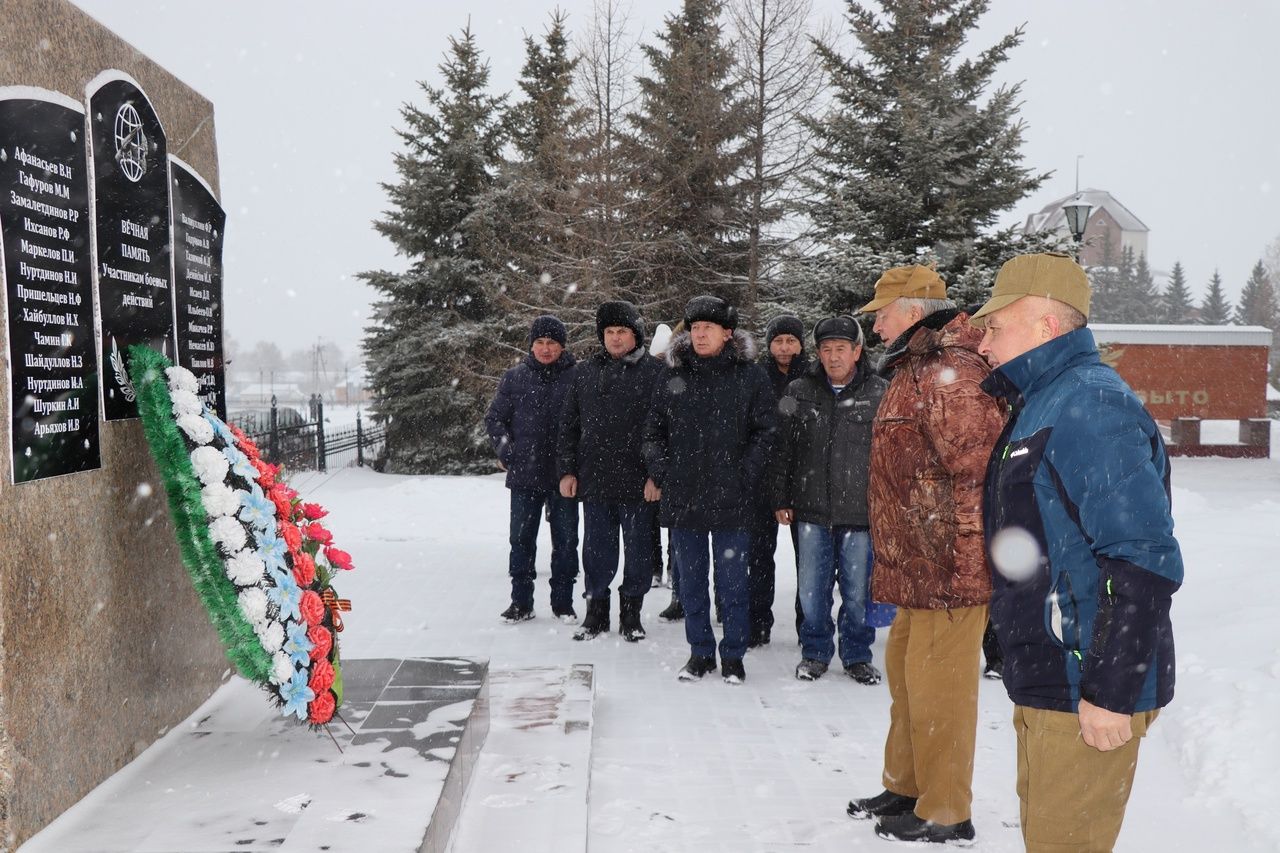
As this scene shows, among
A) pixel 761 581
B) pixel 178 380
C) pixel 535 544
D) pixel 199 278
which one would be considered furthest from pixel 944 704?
pixel 535 544

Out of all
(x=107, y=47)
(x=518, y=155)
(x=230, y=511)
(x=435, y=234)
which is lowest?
(x=230, y=511)

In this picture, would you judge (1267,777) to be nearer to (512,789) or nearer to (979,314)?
(979,314)

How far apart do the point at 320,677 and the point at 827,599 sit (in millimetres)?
3028

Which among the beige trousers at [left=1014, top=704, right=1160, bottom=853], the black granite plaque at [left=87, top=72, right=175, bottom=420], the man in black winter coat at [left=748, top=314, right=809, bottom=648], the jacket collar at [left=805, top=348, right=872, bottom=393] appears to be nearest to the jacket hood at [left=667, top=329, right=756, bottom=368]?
the jacket collar at [left=805, top=348, right=872, bottom=393]

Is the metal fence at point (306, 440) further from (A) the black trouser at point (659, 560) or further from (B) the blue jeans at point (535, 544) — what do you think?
(B) the blue jeans at point (535, 544)

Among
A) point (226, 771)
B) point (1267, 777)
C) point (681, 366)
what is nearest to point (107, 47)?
point (226, 771)

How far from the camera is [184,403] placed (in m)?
3.38

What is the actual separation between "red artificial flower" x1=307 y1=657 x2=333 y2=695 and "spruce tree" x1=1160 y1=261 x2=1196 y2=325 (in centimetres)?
6823

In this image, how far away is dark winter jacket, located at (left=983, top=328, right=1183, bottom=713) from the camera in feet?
6.71

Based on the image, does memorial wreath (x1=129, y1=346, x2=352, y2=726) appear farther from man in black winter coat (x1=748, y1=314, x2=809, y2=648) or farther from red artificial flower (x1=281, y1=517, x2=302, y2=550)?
man in black winter coat (x1=748, y1=314, x2=809, y2=648)

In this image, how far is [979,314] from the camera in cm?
254

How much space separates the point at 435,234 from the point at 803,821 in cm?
1993

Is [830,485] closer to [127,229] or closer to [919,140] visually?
[127,229]

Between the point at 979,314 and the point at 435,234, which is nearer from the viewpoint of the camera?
the point at 979,314
